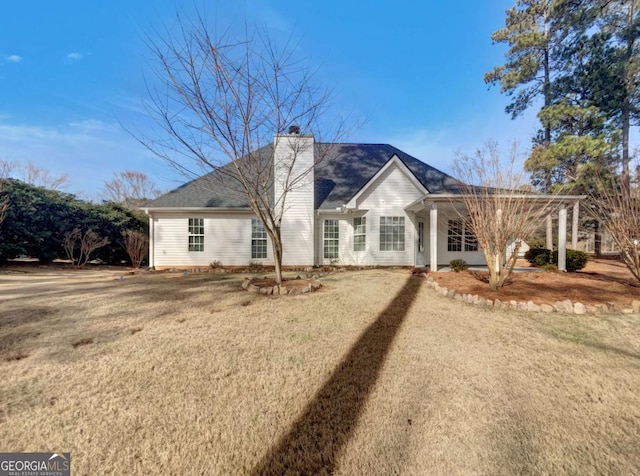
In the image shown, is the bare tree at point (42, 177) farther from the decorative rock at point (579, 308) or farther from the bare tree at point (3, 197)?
the decorative rock at point (579, 308)

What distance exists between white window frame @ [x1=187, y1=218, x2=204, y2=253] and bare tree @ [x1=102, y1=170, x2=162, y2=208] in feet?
80.6

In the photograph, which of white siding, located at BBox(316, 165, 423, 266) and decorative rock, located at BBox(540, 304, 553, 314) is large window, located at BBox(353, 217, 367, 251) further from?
decorative rock, located at BBox(540, 304, 553, 314)

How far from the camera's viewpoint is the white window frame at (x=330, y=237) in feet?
41.9

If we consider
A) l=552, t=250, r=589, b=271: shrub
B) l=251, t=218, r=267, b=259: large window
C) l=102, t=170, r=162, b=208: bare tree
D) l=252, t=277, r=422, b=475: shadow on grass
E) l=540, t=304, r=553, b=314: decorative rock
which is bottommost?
l=252, t=277, r=422, b=475: shadow on grass

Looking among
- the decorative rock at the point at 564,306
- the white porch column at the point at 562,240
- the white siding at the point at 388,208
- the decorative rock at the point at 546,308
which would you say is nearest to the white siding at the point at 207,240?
the white siding at the point at 388,208

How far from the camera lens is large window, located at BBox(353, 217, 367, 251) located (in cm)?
1241

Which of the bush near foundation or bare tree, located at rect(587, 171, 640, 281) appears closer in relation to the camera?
bare tree, located at rect(587, 171, 640, 281)

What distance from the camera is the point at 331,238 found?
42.0ft

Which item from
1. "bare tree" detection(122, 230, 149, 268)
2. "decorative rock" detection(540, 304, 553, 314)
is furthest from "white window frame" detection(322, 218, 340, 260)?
"bare tree" detection(122, 230, 149, 268)

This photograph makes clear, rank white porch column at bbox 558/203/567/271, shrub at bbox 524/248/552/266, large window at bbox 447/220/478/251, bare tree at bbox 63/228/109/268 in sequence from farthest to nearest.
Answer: bare tree at bbox 63/228/109/268 → large window at bbox 447/220/478/251 → shrub at bbox 524/248/552/266 → white porch column at bbox 558/203/567/271

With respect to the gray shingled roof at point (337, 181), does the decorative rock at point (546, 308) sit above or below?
below

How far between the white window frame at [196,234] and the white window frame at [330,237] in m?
5.73

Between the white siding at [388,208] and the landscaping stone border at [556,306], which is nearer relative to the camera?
the landscaping stone border at [556,306]

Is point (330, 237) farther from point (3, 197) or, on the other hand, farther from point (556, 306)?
point (3, 197)
